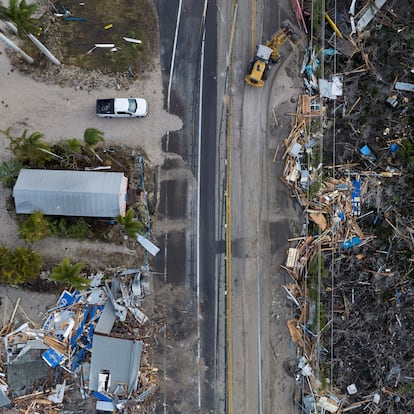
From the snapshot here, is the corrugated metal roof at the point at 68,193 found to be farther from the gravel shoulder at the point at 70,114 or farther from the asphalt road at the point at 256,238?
the asphalt road at the point at 256,238

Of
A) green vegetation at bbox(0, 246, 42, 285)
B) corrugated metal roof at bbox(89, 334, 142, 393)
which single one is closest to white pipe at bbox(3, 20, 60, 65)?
green vegetation at bbox(0, 246, 42, 285)

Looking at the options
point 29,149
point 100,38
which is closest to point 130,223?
point 29,149

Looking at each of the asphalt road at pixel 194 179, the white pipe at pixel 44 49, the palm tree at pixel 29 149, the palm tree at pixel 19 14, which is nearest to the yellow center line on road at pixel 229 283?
the asphalt road at pixel 194 179

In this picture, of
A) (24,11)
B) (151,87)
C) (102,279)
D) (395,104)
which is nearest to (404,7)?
(395,104)

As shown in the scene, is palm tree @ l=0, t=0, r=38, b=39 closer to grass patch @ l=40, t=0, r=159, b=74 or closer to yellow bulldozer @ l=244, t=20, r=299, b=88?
grass patch @ l=40, t=0, r=159, b=74

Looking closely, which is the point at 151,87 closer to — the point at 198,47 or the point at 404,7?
the point at 198,47

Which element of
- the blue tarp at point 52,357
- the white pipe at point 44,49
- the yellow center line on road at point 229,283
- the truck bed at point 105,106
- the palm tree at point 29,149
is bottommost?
the blue tarp at point 52,357
